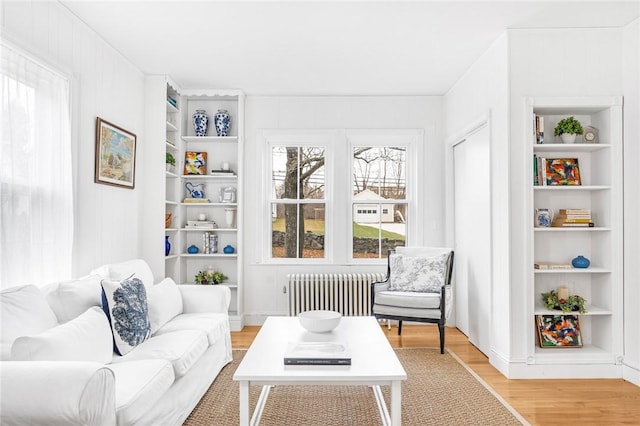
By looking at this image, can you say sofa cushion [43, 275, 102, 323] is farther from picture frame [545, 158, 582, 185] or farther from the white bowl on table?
picture frame [545, 158, 582, 185]

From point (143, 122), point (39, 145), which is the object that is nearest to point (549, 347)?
point (39, 145)

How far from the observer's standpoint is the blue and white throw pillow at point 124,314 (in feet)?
7.86

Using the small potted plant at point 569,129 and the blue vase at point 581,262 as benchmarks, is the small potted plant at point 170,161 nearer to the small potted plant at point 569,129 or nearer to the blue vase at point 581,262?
the small potted plant at point 569,129

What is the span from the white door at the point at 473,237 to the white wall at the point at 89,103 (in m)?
3.22

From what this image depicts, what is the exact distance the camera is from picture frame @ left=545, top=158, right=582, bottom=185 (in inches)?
129

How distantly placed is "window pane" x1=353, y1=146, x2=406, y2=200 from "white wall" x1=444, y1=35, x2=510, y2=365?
3.99 ft

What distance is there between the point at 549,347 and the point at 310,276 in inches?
93.5

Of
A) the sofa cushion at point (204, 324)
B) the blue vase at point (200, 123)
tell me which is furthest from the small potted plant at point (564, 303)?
the blue vase at point (200, 123)

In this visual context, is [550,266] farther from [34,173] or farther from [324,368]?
[34,173]

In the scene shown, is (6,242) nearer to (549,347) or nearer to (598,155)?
(549,347)

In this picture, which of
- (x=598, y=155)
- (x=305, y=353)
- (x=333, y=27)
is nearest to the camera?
(x=305, y=353)

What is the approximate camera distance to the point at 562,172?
3.31 metres

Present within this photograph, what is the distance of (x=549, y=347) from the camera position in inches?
130

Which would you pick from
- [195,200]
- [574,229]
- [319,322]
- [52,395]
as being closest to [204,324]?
[319,322]
